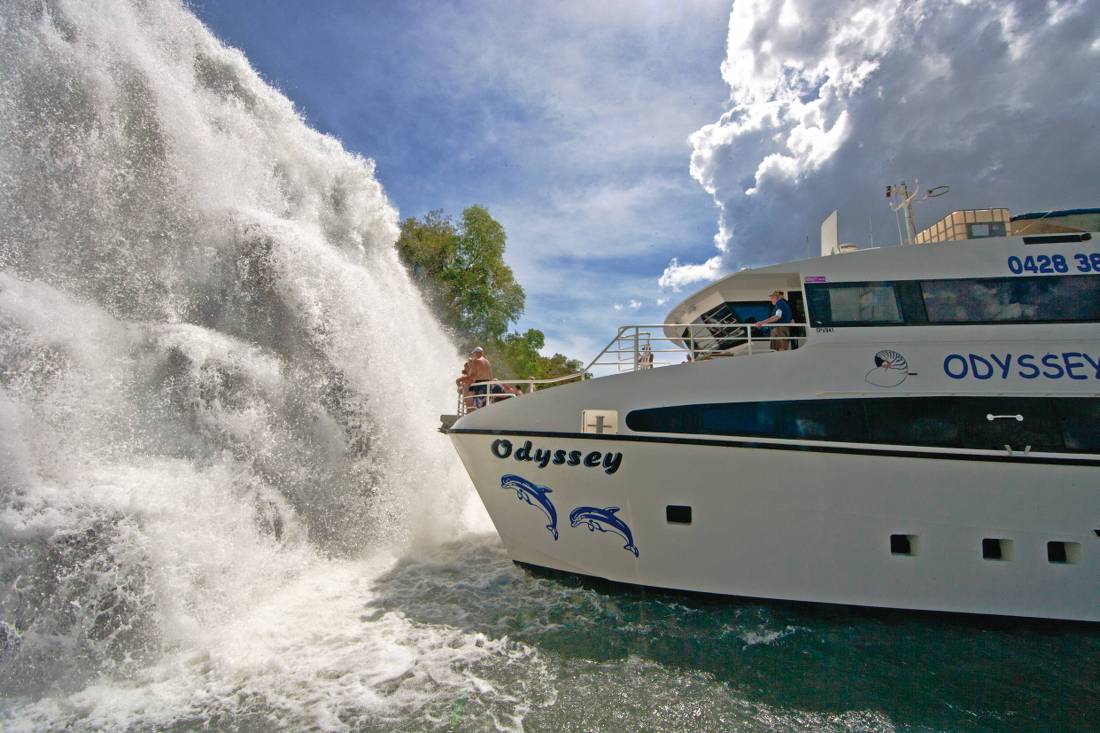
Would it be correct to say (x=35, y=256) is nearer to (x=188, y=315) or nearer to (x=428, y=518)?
(x=188, y=315)

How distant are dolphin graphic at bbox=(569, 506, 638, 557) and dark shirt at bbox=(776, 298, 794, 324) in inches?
131

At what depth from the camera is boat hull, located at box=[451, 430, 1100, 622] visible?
5.85m

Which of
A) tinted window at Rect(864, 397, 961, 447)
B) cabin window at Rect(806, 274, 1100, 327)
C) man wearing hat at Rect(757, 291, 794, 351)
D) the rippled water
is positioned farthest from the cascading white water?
cabin window at Rect(806, 274, 1100, 327)

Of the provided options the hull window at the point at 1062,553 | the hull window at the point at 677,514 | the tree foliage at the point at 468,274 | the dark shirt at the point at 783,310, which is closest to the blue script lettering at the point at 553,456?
the hull window at the point at 677,514

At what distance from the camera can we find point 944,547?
5.94 m

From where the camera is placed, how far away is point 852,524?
596cm

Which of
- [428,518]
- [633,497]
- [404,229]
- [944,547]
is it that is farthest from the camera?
[404,229]

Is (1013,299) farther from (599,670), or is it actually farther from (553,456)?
(599,670)

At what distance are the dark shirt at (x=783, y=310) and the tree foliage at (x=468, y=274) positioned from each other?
64.7 feet

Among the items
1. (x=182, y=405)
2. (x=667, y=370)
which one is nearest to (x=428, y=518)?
(x=182, y=405)

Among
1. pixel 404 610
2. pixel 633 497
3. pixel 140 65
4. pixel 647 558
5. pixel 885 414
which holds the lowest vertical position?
pixel 404 610

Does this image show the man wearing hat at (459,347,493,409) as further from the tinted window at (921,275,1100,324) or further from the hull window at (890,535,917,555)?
the tinted window at (921,275,1100,324)

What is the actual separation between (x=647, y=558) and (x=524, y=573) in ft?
7.19

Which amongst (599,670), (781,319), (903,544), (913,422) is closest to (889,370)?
(913,422)
